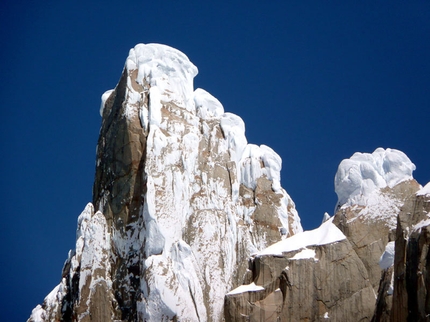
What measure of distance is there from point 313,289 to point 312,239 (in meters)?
3.97

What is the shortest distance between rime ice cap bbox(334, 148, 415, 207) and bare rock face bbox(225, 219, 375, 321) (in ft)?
21.5

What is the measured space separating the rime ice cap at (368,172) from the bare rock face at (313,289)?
258 inches

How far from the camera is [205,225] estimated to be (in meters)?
76.8

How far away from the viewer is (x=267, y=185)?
8762 cm

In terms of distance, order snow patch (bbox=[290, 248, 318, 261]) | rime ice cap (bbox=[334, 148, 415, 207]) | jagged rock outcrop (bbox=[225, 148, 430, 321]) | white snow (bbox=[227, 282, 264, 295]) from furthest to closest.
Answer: rime ice cap (bbox=[334, 148, 415, 207]) < white snow (bbox=[227, 282, 264, 295]) < snow patch (bbox=[290, 248, 318, 261]) < jagged rock outcrop (bbox=[225, 148, 430, 321])

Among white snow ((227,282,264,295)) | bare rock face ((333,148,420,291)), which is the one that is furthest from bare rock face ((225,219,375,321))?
bare rock face ((333,148,420,291))

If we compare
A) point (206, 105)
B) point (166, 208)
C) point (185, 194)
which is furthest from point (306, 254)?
point (206, 105)

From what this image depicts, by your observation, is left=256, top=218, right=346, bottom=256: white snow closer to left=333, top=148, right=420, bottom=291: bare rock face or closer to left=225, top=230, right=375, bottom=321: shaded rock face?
left=225, top=230, right=375, bottom=321: shaded rock face

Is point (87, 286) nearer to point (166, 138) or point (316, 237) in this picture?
point (166, 138)

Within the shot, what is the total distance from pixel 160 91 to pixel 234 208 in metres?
12.6

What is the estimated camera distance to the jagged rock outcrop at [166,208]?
237ft

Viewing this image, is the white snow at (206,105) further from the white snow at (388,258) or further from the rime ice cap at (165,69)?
the white snow at (388,258)

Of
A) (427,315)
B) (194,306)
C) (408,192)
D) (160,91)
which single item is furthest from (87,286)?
(427,315)

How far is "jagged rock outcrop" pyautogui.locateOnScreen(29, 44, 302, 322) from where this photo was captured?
72.1 m
